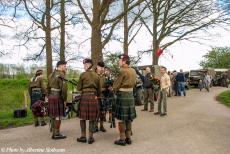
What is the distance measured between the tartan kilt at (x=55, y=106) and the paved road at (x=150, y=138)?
58cm

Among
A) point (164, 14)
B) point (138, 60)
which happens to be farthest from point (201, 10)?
point (138, 60)

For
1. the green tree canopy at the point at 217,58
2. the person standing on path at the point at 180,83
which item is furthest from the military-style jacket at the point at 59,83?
the green tree canopy at the point at 217,58

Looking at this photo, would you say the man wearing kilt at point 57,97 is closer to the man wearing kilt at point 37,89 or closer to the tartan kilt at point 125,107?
the tartan kilt at point 125,107

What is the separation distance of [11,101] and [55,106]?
22.1 m

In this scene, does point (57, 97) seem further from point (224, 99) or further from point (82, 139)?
point (224, 99)

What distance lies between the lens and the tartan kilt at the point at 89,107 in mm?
8766

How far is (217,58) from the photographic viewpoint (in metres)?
104

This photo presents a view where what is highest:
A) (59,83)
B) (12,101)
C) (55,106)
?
(59,83)

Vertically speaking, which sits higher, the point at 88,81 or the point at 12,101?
the point at 88,81

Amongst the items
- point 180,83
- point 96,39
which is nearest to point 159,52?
point 180,83

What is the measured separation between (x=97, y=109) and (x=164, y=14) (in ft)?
70.7

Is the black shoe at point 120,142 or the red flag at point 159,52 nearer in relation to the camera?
the black shoe at point 120,142

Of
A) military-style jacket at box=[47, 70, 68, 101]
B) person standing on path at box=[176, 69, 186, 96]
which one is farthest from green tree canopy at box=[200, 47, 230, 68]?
military-style jacket at box=[47, 70, 68, 101]

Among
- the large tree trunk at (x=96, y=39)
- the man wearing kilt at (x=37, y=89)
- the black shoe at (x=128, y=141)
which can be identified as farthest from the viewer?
the large tree trunk at (x=96, y=39)
